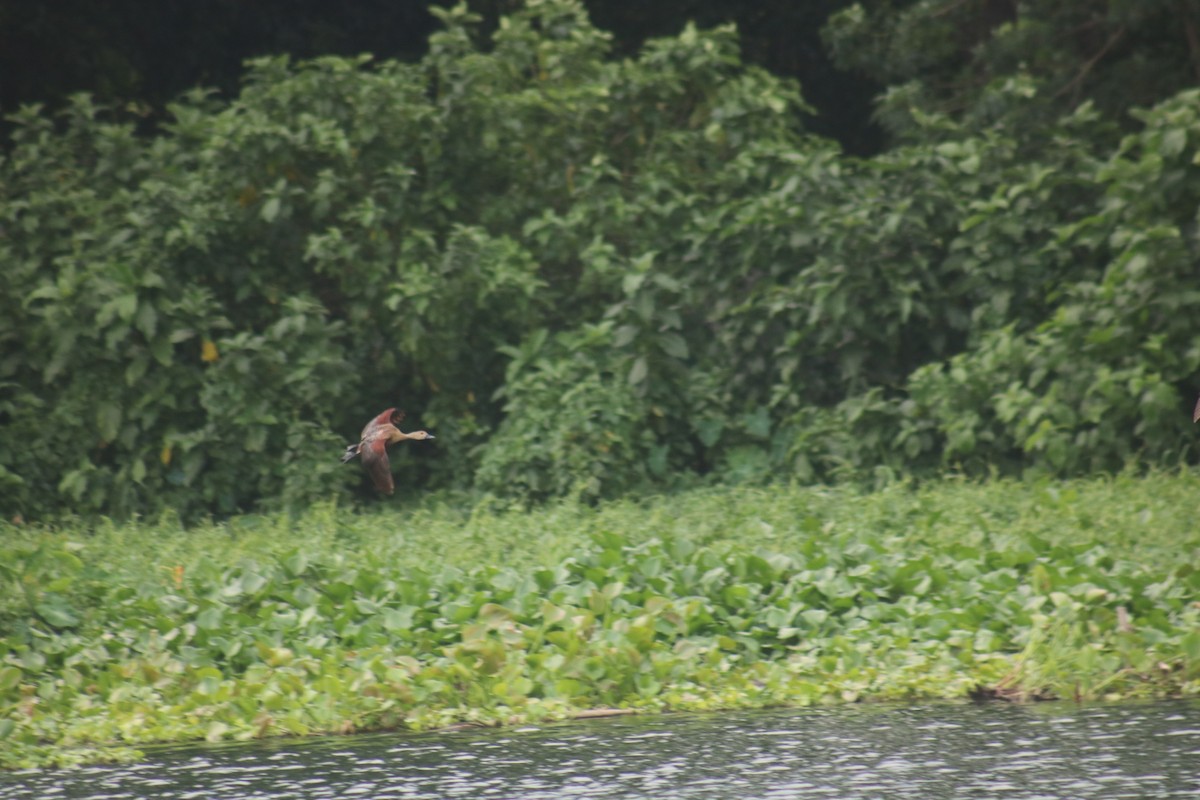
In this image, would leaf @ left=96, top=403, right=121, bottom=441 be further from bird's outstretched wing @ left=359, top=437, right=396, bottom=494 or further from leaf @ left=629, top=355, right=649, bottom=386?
bird's outstretched wing @ left=359, top=437, right=396, bottom=494

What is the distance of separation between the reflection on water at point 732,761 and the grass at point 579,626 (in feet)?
0.57

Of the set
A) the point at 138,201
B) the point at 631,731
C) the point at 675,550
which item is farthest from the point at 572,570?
the point at 138,201

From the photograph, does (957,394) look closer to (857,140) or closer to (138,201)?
(138,201)

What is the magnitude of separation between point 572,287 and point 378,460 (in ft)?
16.3

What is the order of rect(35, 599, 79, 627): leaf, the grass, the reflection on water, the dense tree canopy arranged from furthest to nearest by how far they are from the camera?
1. the dense tree canopy
2. rect(35, 599, 79, 627): leaf
3. the grass
4. the reflection on water

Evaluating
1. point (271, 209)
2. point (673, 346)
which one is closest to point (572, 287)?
point (673, 346)

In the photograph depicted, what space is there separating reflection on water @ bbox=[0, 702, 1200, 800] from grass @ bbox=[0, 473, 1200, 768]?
173 mm

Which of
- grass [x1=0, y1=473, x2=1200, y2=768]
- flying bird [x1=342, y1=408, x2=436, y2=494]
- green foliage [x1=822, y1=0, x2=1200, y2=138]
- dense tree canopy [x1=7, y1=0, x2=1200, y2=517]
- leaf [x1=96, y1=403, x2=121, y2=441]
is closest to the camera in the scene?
flying bird [x1=342, y1=408, x2=436, y2=494]

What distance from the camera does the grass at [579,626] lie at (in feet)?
20.1

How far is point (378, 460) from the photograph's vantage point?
19.0 ft

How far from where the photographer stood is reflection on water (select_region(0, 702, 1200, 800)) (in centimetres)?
504

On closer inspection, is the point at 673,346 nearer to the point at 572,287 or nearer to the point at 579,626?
the point at 572,287

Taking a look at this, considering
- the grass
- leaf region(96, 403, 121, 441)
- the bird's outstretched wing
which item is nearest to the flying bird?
the bird's outstretched wing

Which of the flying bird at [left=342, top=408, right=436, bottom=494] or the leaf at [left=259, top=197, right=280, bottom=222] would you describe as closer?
the flying bird at [left=342, top=408, right=436, bottom=494]
